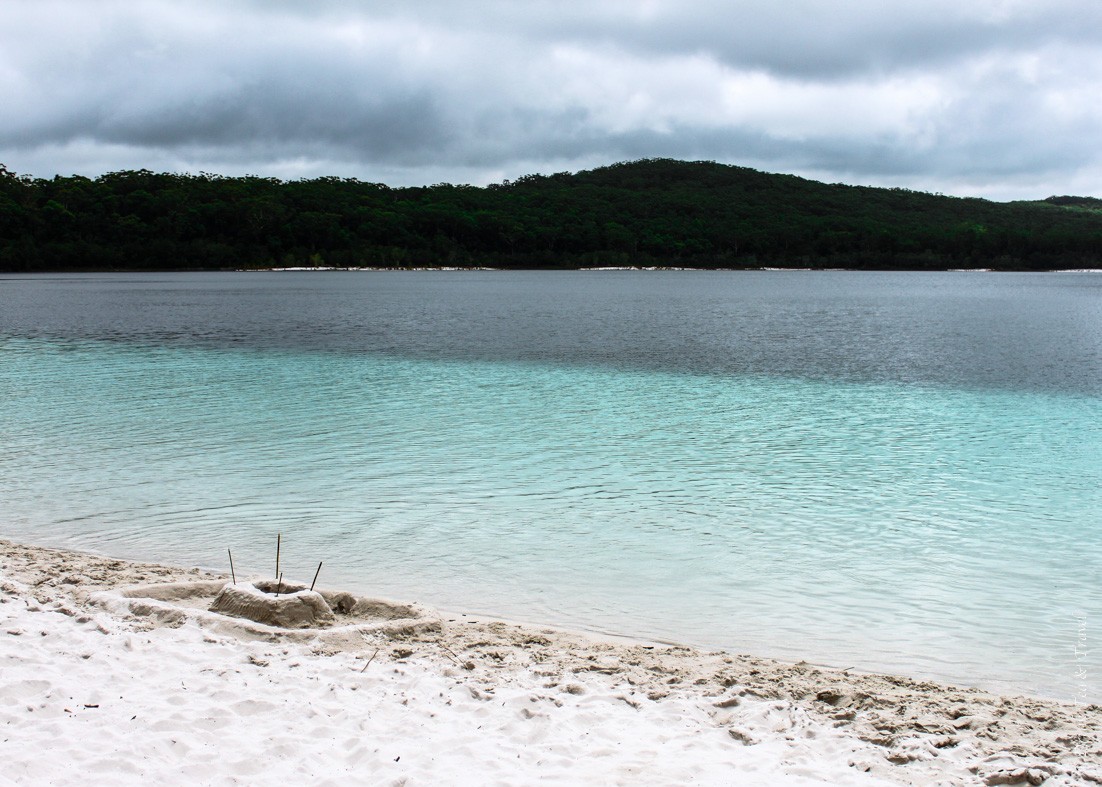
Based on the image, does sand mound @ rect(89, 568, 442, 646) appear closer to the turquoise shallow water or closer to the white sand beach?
the white sand beach

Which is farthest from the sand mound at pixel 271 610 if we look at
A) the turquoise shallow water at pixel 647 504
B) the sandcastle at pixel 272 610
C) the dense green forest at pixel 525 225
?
the dense green forest at pixel 525 225

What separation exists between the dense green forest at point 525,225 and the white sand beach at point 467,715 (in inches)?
5609

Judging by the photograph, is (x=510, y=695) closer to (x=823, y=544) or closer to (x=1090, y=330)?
(x=823, y=544)

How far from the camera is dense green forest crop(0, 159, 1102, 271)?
13650cm

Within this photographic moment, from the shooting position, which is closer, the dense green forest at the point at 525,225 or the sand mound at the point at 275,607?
the sand mound at the point at 275,607

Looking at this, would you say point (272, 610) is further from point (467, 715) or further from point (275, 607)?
point (467, 715)

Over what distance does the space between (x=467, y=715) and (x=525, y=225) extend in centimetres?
15825

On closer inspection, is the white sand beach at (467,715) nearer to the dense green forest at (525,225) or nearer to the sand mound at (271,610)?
the sand mound at (271,610)

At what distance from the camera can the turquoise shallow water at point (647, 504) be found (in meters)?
6.82

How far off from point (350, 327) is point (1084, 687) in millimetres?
35339

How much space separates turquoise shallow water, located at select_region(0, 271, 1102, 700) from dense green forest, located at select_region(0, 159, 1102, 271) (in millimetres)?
130293

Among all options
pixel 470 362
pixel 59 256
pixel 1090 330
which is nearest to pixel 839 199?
pixel 59 256

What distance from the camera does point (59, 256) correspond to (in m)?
131

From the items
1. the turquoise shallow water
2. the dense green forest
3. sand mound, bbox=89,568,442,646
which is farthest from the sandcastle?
the dense green forest
